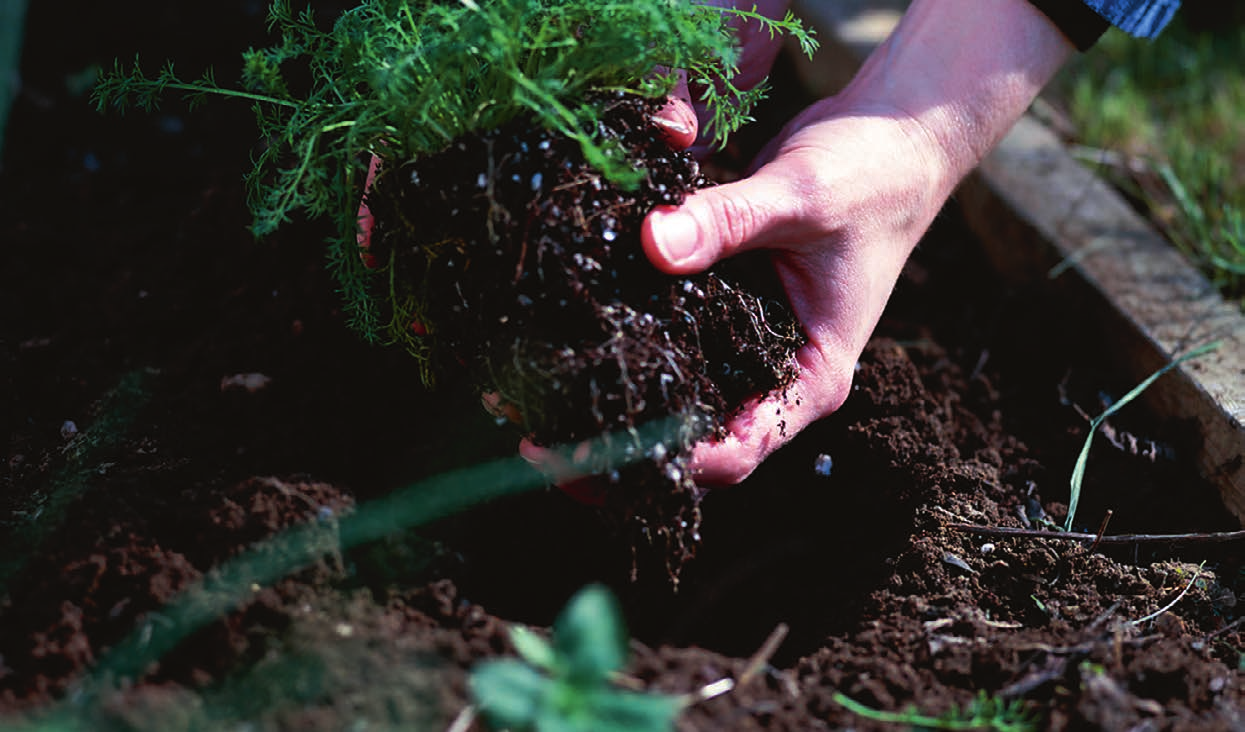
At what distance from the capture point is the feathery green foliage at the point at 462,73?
1.42m

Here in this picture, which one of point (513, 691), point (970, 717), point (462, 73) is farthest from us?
point (462, 73)

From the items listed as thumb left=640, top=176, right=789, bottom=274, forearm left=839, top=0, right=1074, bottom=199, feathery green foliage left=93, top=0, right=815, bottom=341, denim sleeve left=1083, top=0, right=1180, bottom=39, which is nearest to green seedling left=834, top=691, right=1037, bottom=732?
thumb left=640, top=176, right=789, bottom=274

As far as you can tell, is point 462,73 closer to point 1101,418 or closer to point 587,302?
point 587,302

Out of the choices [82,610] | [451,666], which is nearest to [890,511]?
[451,666]

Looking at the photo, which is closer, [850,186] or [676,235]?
[676,235]

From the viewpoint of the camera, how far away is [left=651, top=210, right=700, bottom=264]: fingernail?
Answer: 1458 millimetres

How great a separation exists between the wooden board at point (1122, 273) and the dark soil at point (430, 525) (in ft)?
0.22

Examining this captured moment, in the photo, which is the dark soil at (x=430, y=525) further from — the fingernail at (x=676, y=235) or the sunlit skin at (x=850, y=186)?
the fingernail at (x=676, y=235)

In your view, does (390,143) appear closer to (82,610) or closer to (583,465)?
(583,465)

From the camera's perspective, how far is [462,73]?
4.87 feet

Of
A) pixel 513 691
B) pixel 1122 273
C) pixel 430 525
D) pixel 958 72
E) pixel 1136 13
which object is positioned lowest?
pixel 430 525

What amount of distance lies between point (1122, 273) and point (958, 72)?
0.79 metres

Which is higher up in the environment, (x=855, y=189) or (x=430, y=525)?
(x=855, y=189)

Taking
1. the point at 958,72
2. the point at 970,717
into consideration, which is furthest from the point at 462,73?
the point at 970,717
